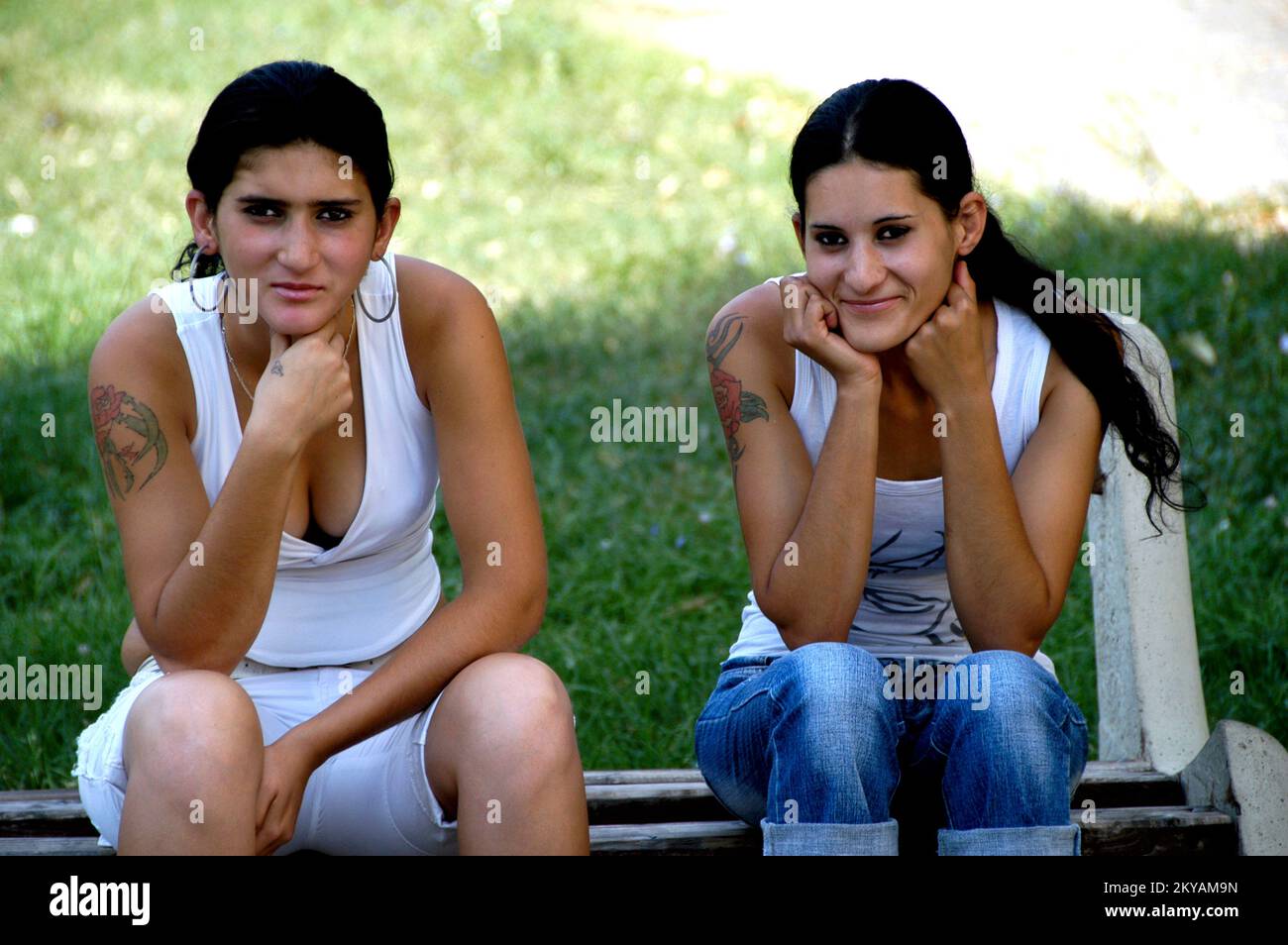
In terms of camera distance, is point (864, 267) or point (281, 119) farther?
point (864, 267)

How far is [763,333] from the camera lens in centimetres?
297

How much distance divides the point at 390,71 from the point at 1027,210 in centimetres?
407

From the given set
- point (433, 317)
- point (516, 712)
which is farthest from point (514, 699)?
point (433, 317)

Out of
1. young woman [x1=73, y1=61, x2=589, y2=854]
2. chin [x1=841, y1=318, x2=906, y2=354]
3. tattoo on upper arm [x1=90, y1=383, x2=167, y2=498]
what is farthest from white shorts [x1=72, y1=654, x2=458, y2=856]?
chin [x1=841, y1=318, x2=906, y2=354]

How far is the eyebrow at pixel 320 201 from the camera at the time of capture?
8.56 feet

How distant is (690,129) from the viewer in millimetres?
8062

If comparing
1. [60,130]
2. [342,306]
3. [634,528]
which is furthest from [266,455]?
[60,130]

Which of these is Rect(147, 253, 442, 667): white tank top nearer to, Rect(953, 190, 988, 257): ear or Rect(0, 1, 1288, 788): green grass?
Rect(953, 190, 988, 257): ear

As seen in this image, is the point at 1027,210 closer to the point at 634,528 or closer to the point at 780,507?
the point at 634,528

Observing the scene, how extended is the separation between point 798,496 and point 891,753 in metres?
0.52

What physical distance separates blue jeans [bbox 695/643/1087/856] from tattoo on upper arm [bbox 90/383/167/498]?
1150 millimetres

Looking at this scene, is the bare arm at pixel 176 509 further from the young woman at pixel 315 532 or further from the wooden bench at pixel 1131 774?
the wooden bench at pixel 1131 774

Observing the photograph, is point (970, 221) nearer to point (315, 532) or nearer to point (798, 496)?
point (798, 496)

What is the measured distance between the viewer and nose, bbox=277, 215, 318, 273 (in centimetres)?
260
